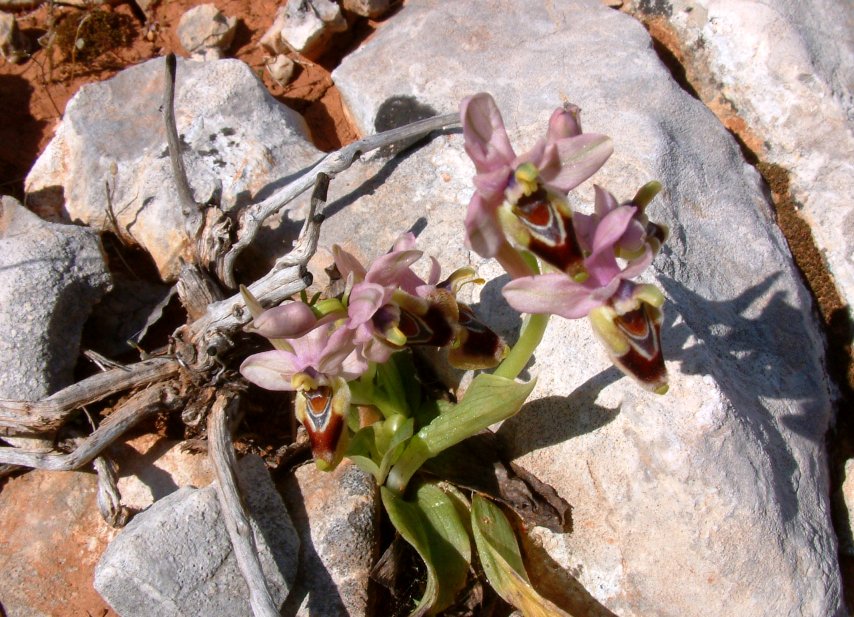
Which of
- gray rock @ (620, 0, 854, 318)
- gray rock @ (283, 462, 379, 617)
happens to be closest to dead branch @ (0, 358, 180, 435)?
gray rock @ (283, 462, 379, 617)

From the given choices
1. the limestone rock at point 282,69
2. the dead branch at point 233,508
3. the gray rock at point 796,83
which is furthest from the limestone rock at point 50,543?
the gray rock at point 796,83

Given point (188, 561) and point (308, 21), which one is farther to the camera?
point (308, 21)

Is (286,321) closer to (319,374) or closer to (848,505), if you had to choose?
(319,374)

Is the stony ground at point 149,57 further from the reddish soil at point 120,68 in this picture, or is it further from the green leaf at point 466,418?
the green leaf at point 466,418

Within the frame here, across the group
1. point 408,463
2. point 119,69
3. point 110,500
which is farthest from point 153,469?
point 119,69

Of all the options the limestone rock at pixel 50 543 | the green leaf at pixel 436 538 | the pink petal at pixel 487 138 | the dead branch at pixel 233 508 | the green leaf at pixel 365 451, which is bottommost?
the limestone rock at pixel 50 543

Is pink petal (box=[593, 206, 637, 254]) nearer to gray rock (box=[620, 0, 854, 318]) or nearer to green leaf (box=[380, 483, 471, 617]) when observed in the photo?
green leaf (box=[380, 483, 471, 617])
